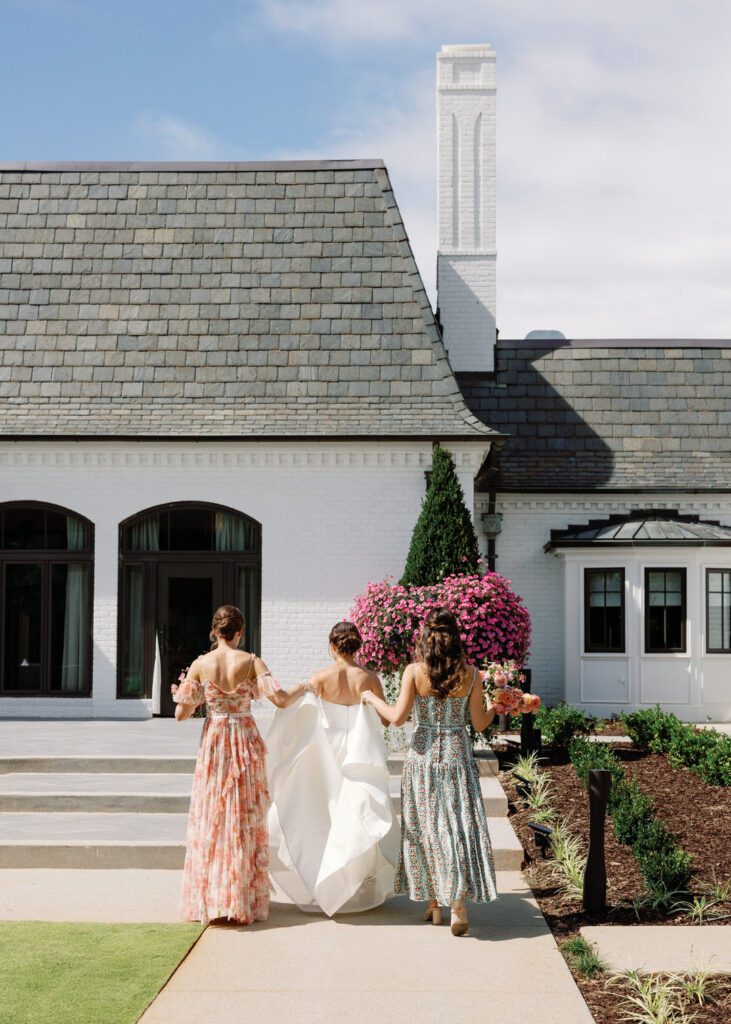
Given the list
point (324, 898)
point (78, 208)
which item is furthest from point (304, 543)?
point (324, 898)

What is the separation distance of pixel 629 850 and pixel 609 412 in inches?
480

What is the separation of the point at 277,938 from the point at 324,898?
453 mm

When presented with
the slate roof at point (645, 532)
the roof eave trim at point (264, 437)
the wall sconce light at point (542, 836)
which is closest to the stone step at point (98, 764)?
the wall sconce light at point (542, 836)

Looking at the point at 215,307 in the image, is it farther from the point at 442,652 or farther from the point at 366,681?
the point at 442,652

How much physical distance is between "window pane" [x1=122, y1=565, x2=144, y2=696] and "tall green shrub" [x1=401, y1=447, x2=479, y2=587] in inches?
147

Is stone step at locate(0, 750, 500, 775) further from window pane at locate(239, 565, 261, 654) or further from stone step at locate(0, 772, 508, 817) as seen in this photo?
window pane at locate(239, 565, 261, 654)

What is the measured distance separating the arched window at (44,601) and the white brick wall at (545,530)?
6.51m

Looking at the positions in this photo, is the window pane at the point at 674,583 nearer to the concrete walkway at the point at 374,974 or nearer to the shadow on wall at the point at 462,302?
the shadow on wall at the point at 462,302

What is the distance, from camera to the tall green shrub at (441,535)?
48.9 feet

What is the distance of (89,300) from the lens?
17.4 meters

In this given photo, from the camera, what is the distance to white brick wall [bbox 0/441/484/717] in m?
16.0

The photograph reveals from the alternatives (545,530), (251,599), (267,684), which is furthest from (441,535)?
(267,684)

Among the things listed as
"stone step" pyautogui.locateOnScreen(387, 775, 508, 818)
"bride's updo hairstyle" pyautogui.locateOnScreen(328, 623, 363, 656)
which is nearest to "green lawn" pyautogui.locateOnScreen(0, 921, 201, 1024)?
"bride's updo hairstyle" pyautogui.locateOnScreen(328, 623, 363, 656)

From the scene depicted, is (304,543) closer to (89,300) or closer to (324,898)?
(89,300)
